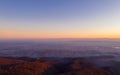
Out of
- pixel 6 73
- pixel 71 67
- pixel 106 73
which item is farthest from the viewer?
pixel 71 67

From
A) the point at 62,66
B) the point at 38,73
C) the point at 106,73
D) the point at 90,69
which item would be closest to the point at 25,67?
the point at 38,73

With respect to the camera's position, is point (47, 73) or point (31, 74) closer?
point (31, 74)

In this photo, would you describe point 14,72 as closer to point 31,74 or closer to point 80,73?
point 31,74

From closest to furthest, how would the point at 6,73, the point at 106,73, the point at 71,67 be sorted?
the point at 6,73 → the point at 106,73 → the point at 71,67

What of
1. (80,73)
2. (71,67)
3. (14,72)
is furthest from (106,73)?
(14,72)

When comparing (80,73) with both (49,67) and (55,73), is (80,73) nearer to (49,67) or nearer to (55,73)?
(55,73)

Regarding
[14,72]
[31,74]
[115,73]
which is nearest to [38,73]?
[31,74]

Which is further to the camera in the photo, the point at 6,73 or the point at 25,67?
the point at 25,67
